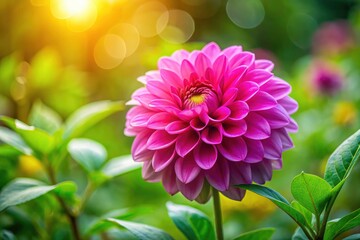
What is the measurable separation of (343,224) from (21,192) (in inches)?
16.7

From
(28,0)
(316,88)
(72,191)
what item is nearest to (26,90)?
(28,0)

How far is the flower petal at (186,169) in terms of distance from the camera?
0.55 meters

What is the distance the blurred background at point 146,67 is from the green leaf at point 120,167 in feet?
0.20

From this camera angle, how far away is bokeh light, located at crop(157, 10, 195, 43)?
84.4 inches

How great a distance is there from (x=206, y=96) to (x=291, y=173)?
2.27ft

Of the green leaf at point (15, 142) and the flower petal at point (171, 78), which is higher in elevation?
the flower petal at point (171, 78)

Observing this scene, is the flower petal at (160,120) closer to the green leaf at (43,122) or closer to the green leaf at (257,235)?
the green leaf at (257,235)

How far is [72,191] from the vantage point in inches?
27.2

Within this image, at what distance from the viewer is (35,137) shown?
73 cm

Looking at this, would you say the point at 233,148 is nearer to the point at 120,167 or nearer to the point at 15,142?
the point at 120,167

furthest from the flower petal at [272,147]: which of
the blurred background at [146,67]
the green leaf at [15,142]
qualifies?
the green leaf at [15,142]

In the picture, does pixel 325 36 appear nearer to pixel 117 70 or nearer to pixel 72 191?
pixel 117 70

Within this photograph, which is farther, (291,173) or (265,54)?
(265,54)

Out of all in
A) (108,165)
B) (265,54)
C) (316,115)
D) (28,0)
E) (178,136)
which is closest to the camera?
(178,136)
